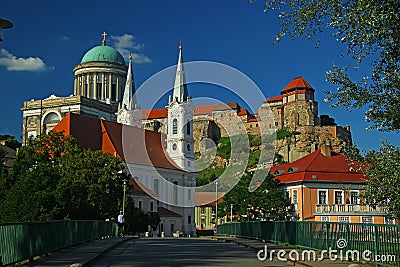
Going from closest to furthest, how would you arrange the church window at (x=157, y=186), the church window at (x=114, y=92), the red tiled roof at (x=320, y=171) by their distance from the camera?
1. the red tiled roof at (x=320, y=171)
2. the church window at (x=157, y=186)
3. the church window at (x=114, y=92)

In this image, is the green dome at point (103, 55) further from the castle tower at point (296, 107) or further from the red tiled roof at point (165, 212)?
the castle tower at point (296, 107)

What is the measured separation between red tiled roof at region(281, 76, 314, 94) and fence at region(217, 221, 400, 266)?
133 m

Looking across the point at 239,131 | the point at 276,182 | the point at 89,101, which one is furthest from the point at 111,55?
the point at 276,182

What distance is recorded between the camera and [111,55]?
129875mm

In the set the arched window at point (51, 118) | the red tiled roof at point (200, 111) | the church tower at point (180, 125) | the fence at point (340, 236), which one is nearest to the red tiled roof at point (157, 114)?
the red tiled roof at point (200, 111)

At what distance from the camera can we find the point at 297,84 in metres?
161

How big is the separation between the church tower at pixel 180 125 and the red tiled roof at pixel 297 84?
67.3 metres

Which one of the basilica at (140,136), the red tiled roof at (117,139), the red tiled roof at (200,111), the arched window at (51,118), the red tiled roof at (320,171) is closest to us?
the red tiled roof at (320,171)

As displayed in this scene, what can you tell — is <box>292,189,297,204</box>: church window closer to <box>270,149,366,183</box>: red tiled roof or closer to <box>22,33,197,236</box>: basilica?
<box>270,149,366,183</box>: red tiled roof

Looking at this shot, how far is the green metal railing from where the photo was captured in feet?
44.9

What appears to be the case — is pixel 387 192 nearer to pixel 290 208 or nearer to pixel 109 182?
pixel 109 182

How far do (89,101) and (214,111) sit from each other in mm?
63937

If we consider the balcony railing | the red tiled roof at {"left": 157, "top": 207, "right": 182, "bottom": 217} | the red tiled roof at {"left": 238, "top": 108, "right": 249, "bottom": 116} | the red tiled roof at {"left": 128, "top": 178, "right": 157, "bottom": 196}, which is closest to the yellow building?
the balcony railing

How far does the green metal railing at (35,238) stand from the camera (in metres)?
13.7
